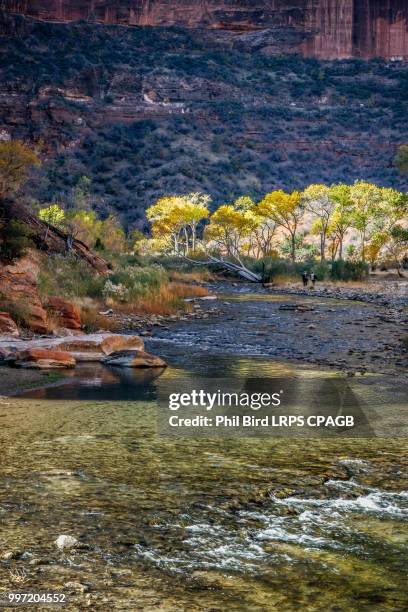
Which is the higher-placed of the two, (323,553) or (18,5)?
(18,5)

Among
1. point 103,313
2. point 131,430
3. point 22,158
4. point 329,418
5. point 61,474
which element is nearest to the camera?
point 61,474

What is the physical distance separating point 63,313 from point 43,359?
508cm

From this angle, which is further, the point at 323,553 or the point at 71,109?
the point at 71,109

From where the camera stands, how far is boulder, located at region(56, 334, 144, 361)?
13.8 metres

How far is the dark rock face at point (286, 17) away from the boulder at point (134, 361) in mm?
125963

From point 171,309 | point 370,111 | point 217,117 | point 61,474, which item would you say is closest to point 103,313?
point 171,309

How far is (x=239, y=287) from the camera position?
4212 centimetres

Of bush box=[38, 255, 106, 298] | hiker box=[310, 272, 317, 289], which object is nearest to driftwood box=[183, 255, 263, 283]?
hiker box=[310, 272, 317, 289]

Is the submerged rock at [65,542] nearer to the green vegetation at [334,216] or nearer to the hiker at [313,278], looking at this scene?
the hiker at [313,278]

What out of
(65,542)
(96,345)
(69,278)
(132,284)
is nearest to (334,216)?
(132,284)

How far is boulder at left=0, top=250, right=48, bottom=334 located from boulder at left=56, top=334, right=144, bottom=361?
2.08m

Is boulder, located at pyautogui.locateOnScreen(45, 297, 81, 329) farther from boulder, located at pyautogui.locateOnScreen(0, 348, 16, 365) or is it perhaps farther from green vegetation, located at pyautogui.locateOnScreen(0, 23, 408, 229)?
green vegetation, located at pyautogui.locateOnScreen(0, 23, 408, 229)

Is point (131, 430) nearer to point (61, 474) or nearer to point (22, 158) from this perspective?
point (61, 474)

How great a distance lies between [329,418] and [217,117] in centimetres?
9519
